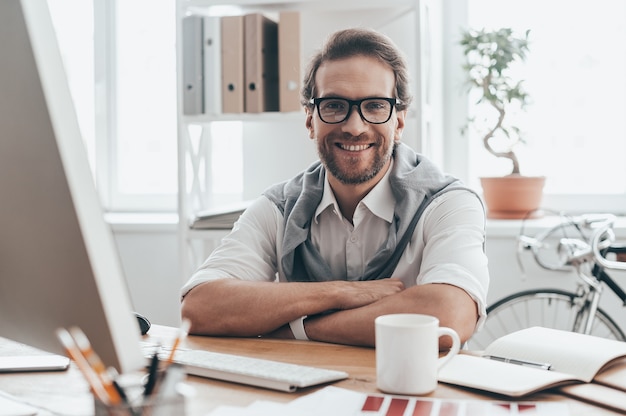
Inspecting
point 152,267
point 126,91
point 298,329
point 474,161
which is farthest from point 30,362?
point 126,91

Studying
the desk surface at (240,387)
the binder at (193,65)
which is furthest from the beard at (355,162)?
the binder at (193,65)

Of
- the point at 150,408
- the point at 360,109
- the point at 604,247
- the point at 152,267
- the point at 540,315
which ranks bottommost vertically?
the point at 540,315

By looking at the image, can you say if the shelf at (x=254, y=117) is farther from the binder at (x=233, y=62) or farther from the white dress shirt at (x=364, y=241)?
the white dress shirt at (x=364, y=241)

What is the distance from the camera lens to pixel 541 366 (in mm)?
1171

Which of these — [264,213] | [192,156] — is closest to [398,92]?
[264,213]

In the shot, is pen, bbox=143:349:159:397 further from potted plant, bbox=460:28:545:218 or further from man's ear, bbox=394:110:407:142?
potted plant, bbox=460:28:545:218

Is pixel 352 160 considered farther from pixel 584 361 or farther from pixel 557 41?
pixel 557 41

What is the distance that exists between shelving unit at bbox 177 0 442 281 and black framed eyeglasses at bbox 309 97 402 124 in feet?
2.76

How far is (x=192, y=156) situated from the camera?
3092 mm

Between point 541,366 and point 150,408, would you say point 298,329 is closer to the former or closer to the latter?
point 541,366

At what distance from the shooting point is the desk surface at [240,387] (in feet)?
3.35

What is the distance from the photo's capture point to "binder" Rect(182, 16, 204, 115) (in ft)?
9.33

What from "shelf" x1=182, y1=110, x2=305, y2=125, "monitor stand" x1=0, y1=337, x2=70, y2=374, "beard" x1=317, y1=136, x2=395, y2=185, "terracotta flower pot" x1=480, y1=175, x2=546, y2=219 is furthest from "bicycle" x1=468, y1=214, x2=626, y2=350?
"monitor stand" x1=0, y1=337, x2=70, y2=374

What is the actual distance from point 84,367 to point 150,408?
0.06 m
